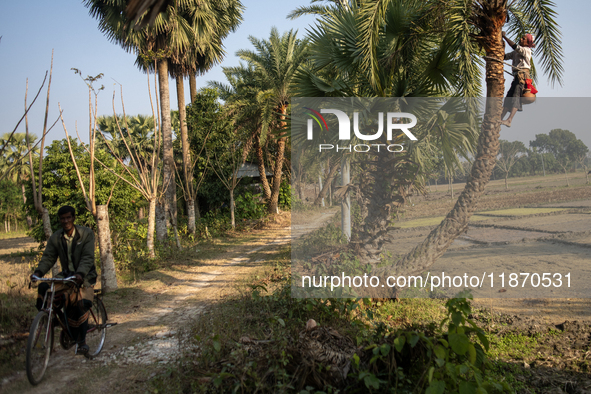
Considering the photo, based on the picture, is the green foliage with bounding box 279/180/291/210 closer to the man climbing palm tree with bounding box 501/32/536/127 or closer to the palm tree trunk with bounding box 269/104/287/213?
the palm tree trunk with bounding box 269/104/287/213

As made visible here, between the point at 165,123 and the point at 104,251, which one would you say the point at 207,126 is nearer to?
→ the point at 165,123

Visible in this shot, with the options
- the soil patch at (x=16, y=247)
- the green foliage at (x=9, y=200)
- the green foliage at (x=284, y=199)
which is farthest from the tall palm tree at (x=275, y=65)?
the green foliage at (x=9, y=200)

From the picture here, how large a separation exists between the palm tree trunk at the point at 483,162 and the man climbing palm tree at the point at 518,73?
17cm

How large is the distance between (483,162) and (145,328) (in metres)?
6.14

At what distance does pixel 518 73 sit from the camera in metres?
6.22

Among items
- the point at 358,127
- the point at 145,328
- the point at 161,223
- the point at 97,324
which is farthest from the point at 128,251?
the point at 358,127

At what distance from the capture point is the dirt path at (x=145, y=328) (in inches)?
151

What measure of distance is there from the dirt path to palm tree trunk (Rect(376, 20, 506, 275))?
12.8 feet

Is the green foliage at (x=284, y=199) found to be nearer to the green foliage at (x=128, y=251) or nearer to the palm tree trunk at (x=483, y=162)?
the green foliage at (x=128, y=251)

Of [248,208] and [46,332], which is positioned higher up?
[248,208]

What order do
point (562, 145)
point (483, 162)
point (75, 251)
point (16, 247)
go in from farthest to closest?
point (16, 247)
point (562, 145)
point (483, 162)
point (75, 251)

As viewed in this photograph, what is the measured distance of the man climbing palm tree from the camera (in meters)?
6.20

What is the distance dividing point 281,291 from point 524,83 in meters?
5.33

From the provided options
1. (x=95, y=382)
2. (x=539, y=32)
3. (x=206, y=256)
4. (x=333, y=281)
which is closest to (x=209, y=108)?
(x=206, y=256)
